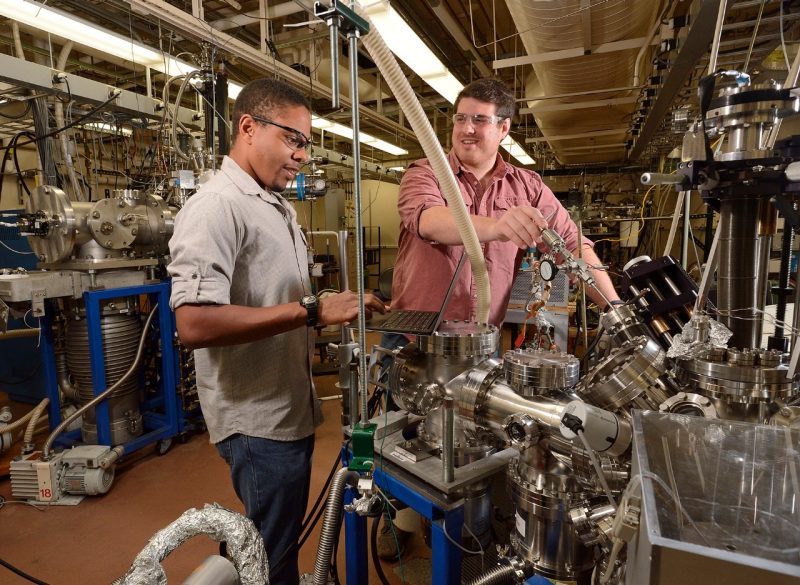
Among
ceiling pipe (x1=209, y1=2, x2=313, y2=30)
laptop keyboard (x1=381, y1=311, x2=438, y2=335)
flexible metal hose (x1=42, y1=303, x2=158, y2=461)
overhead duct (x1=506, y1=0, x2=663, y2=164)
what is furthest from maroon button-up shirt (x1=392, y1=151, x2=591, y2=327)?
ceiling pipe (x1=209, y1=2, x2=313, y2=30)

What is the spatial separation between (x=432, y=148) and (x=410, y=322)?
39cm

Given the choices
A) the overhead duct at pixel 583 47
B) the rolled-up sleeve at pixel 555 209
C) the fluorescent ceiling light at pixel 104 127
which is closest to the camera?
the rolled-up sleeve at pixel 555 209

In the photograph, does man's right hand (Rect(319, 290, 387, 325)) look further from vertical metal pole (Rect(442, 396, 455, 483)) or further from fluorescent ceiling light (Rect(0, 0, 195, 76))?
fluorescent ceiling light (Rect(0, 0, 195, 76))

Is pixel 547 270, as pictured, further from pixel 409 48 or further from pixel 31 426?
pixel 31 426

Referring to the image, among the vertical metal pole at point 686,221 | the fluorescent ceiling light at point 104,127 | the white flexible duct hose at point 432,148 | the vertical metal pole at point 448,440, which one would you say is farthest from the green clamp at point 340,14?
the fluorescent ceiling light at point 104,127

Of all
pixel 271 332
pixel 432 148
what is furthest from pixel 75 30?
pixel 432 148

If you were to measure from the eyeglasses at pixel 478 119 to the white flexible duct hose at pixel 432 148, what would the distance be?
565 millimetres

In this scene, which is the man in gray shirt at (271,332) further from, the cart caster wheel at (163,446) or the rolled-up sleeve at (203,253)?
the cart caster wheel at (163,446)

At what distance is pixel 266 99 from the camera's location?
45.4 inches

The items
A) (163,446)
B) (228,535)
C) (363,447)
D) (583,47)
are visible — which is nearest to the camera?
(228,535)

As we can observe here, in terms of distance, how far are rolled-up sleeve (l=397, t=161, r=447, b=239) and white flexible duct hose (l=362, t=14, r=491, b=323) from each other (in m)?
0.29

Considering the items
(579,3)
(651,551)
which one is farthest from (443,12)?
(651,551)

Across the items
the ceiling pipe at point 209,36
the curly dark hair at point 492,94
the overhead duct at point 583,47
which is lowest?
the curly dark hair at point 492,94

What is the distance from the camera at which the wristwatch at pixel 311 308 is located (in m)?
1.02
